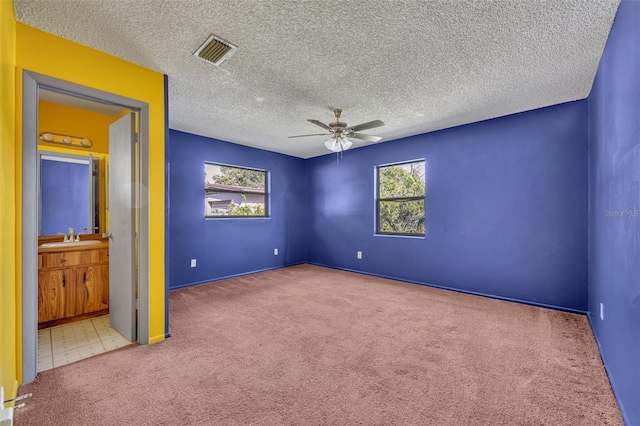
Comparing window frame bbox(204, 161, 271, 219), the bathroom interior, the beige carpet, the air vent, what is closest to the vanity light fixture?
the bathroom interior

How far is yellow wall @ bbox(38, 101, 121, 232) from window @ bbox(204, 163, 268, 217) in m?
1.45

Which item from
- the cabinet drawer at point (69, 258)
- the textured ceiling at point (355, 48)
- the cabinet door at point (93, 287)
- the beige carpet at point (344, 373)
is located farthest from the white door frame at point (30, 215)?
the cabinet door at point (93, 287)

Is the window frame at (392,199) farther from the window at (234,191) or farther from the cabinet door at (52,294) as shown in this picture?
the cabinet door at (52,294)

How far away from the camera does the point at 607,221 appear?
2.10 meters

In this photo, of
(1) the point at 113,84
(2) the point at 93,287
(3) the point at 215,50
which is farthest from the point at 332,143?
(2) the point at 93,287

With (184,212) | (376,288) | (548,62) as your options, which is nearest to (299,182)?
(184,212)

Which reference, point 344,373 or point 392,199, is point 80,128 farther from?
point 392,199

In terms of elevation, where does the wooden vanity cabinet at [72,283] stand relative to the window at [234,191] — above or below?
below

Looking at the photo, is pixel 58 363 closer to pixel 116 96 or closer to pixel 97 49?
pixel 116 96

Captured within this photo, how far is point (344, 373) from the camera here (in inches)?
78.6

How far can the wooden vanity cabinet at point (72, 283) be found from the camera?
2826mm

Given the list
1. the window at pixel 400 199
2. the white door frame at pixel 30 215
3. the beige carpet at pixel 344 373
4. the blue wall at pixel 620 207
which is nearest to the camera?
the blue wall at pixel 620 207

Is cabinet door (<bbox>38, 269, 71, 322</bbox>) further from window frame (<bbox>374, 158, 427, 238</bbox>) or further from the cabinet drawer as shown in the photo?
window frame (<bbox>374, 158, 427, 238</bbox>)

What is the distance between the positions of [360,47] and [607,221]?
2286 millimetres
